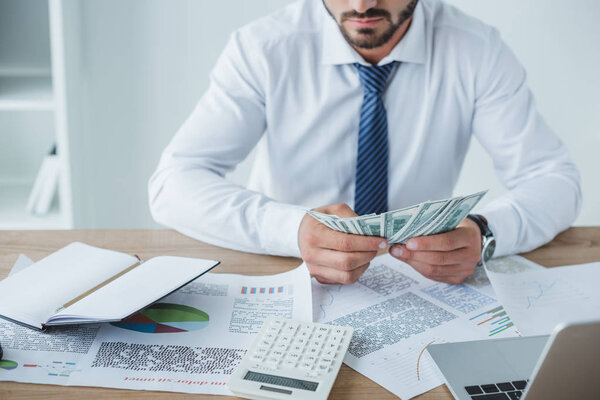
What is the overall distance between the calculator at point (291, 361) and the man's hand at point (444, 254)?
0.22m

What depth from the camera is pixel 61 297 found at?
0.86 metres

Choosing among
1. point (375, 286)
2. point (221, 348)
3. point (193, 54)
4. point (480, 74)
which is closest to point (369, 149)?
point (480, 74)

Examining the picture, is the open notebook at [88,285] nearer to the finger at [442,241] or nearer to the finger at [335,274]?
the finger at [335,274]

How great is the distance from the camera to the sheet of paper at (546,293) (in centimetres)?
89

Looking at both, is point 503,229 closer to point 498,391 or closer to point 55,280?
point 498,391

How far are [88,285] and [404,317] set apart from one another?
49 cm

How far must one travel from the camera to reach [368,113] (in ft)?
4.54

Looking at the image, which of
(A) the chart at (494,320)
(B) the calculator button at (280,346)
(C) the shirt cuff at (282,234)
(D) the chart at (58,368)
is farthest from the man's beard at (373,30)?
(D) the chart at (58,368)

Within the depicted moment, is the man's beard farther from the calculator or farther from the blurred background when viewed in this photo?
the blurred background

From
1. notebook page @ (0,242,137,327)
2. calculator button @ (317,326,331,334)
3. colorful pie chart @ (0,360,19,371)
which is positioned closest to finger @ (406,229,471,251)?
calculator button @ (317,326,331,334)

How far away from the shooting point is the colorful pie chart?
741 millimetres

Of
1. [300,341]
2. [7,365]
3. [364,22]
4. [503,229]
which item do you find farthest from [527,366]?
[364,22]

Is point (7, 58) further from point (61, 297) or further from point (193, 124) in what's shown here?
point (61, 297)

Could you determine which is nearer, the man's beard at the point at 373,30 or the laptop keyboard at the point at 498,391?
the laptop keyboard at the point at 498,391
